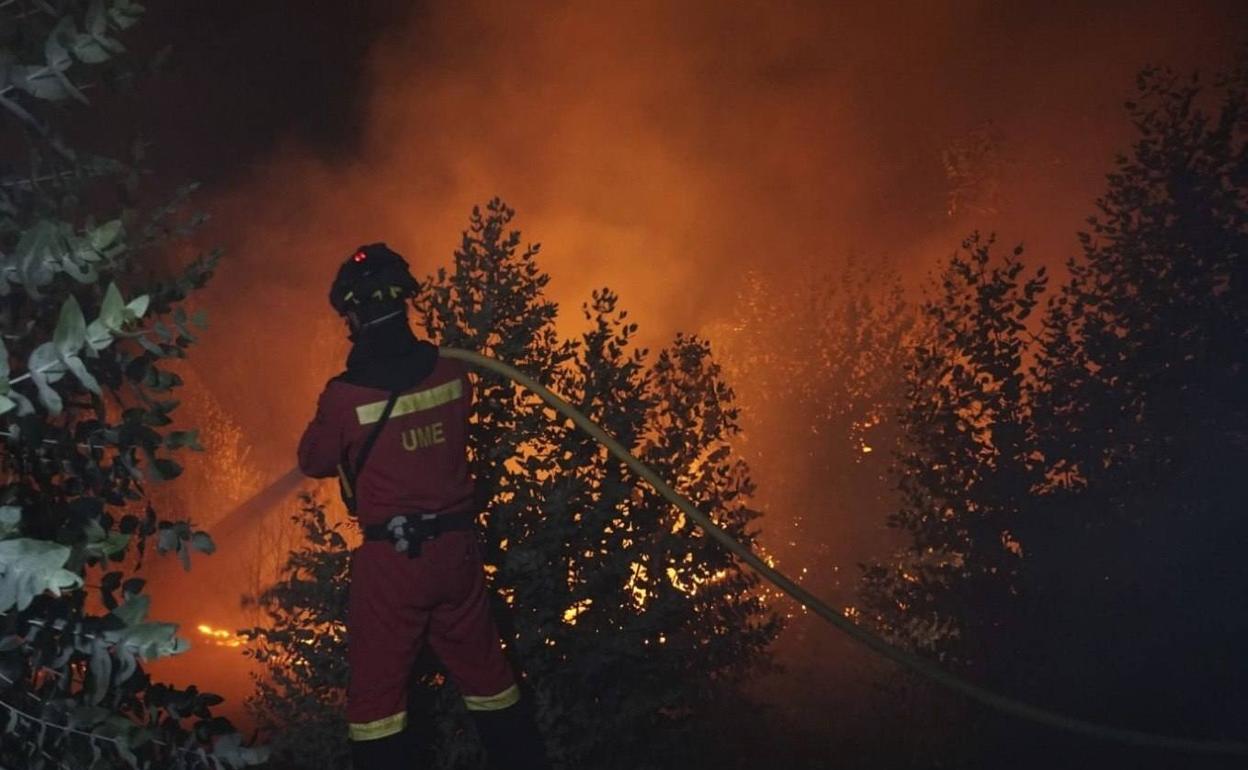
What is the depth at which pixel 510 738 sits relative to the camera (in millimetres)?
3889

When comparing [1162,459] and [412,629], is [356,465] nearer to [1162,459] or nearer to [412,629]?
[412,629]

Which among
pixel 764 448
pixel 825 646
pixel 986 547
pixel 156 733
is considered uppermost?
pixel 764 448

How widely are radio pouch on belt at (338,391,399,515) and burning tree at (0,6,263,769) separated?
1.08m

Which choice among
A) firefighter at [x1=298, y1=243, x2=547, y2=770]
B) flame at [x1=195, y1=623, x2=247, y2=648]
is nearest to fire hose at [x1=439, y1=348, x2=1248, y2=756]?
firefighter at [x1=298, y1=243, x2=547, y2=770]

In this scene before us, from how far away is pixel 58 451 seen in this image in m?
2.41

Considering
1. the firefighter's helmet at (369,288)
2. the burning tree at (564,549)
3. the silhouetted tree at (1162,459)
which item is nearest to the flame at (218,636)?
the burning tree at (564,549)

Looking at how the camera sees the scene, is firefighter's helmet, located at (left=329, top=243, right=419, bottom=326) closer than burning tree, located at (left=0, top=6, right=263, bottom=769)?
No

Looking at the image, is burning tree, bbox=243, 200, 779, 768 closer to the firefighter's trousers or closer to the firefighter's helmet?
the firefighter's trousers

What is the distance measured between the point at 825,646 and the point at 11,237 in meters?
11.3

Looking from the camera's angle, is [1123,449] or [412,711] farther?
[1123,449]

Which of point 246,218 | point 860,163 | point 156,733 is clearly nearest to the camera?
point 156,733

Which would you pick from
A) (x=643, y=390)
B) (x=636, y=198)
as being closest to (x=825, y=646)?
(x=636, y=198)

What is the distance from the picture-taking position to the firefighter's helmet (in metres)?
3.81

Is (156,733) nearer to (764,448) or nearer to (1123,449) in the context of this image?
(1123,449)
